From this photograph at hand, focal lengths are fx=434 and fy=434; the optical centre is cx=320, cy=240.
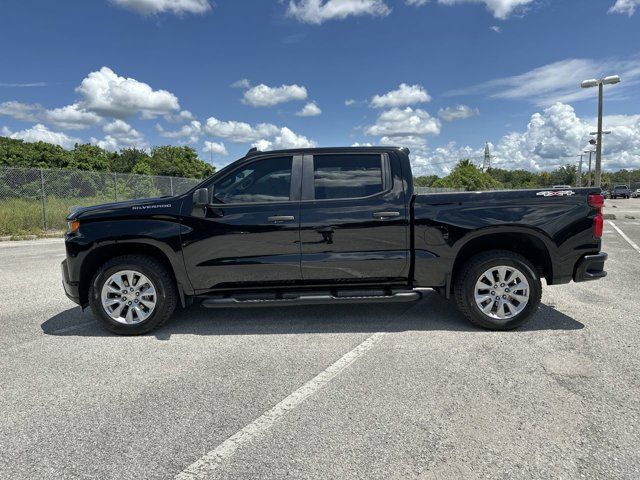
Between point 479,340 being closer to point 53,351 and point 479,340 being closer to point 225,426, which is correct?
point 225,426

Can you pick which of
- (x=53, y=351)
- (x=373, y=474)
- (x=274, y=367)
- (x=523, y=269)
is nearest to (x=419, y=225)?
(x=523, y=269)

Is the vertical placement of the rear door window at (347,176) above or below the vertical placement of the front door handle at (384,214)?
above

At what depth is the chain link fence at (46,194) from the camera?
15195 mm

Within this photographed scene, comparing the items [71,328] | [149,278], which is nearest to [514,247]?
[149,278]

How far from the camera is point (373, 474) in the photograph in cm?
234

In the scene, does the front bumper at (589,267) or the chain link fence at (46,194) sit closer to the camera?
the front bumper at (589,267)

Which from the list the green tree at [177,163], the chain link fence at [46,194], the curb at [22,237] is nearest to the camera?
the curb at [22,237]

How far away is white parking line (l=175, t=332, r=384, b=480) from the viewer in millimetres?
2416

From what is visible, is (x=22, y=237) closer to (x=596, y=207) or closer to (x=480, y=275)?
(x=480, y=275)

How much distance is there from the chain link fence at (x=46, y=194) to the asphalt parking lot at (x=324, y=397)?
1243cm

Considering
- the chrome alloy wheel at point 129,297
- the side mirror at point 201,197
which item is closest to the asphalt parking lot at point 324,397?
the chrome alloy wheel at point 129,297

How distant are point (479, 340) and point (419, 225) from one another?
1.29 meters

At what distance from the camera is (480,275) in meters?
4.52

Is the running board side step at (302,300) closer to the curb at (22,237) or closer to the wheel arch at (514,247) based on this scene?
the wheel arch at (514,247)
